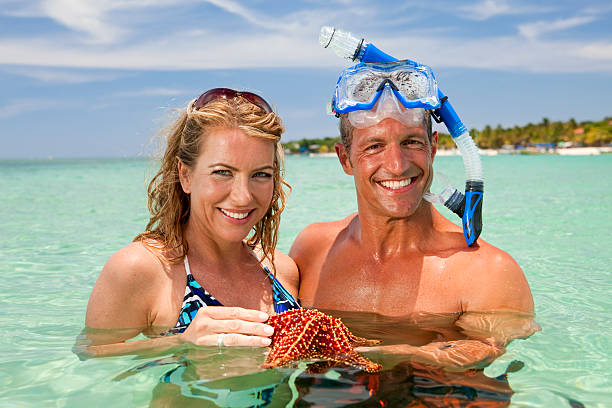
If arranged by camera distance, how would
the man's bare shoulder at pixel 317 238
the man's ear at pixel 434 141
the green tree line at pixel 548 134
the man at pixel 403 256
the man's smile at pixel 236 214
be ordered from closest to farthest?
the man's smile at pixel 236 214 < the man at pixel 403 256 < the man's ear at pixel 434 141 < the man's bare shoulder at pixel 317 238 < the green tree line at pixel 548 134

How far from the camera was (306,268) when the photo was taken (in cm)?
420

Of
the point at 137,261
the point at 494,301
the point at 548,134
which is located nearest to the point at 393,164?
the point at 494,301

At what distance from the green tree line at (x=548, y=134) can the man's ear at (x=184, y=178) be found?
10117 cm

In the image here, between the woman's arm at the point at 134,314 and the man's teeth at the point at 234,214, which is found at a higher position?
the man's teeth at the point at 234,214

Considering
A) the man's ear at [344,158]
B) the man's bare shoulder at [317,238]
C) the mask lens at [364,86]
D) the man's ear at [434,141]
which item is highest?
the mask lens at [364,86]

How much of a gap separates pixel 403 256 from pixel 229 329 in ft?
5.55

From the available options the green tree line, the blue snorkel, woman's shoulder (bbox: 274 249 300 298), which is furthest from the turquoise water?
the green tree line

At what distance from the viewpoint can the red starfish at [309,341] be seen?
254 cm

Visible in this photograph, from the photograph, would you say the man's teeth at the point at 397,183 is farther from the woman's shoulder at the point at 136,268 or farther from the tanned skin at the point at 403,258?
the woman's shoulder at the point at 136,268

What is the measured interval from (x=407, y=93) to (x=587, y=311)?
112 inches

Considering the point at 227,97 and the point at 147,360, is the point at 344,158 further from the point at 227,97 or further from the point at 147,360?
the point at 147,360

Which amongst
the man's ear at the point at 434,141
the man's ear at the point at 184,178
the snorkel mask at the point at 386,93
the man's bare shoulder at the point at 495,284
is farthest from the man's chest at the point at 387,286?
the man's ear at the point at 184,178

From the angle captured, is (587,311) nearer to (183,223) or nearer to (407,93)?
(407,93)

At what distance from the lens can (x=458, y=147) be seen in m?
3.58
